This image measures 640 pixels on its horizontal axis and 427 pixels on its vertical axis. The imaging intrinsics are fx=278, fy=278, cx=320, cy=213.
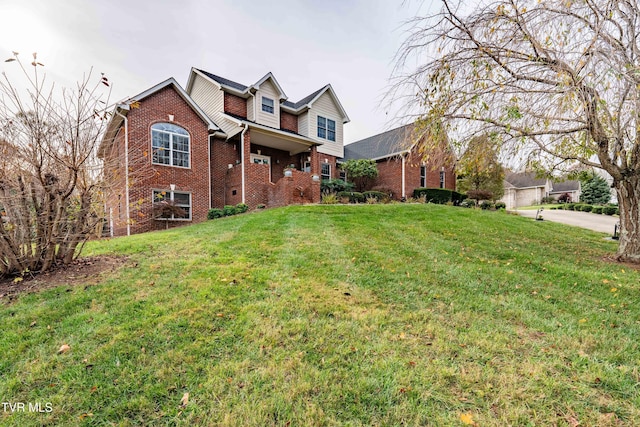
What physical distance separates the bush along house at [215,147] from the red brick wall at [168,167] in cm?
4

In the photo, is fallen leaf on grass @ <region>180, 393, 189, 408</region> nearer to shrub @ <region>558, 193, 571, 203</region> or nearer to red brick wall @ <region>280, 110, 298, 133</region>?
red brick wall @ <region>280, 110, 298, 133</region>

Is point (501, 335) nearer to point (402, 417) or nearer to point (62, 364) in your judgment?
point (402, 417)

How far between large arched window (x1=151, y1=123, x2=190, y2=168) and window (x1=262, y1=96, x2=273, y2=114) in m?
4.72

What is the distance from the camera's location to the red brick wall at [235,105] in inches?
615

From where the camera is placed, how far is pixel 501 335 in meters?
3.06

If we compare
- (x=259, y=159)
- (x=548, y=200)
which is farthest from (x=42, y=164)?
(x=548, y=200)

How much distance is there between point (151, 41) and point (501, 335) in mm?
13751

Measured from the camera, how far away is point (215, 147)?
15.0m

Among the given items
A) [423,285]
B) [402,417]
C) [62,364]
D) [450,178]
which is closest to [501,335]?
[423,285]

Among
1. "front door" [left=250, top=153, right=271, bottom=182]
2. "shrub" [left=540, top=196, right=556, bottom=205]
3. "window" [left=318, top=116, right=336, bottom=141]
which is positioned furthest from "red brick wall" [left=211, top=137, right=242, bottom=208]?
"shrub" [left=540, top=196, right=556, bottom=205]

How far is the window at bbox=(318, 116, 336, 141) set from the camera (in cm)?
1814

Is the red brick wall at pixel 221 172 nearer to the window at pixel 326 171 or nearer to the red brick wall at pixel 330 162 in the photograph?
the red brick wall at pixel 330 162

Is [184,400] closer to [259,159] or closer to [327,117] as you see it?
[259,159]

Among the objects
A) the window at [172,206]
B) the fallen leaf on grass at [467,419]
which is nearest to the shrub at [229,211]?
the window at [172,206]
